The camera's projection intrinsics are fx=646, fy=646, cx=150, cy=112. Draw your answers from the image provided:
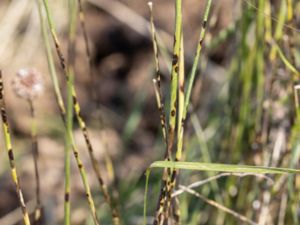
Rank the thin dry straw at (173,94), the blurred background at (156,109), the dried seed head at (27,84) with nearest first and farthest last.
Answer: the thin dry straw at (173,94) < the dried seed head at (27,84) < the blurred background at (156,109)

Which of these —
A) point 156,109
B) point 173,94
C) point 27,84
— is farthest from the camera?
point 156,109

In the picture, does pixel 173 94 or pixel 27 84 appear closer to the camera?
pixel 173 94

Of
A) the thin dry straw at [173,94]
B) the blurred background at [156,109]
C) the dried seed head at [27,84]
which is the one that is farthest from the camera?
the blurred background at [156,109]

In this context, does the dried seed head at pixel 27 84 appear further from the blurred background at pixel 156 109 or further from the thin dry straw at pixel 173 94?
the thin dry straw at pixel 173 94

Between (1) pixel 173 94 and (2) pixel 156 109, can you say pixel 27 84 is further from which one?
(2) pixel 156 109

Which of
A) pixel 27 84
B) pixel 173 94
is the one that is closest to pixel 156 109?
pixel 27 84

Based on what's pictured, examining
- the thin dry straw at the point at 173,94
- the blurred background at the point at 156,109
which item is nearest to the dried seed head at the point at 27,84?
the blurred background at the point at 156,109

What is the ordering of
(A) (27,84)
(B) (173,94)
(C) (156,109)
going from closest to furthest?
1. (B) (173,94)
2. (A) (27,84)
3. (C) (156,109)
